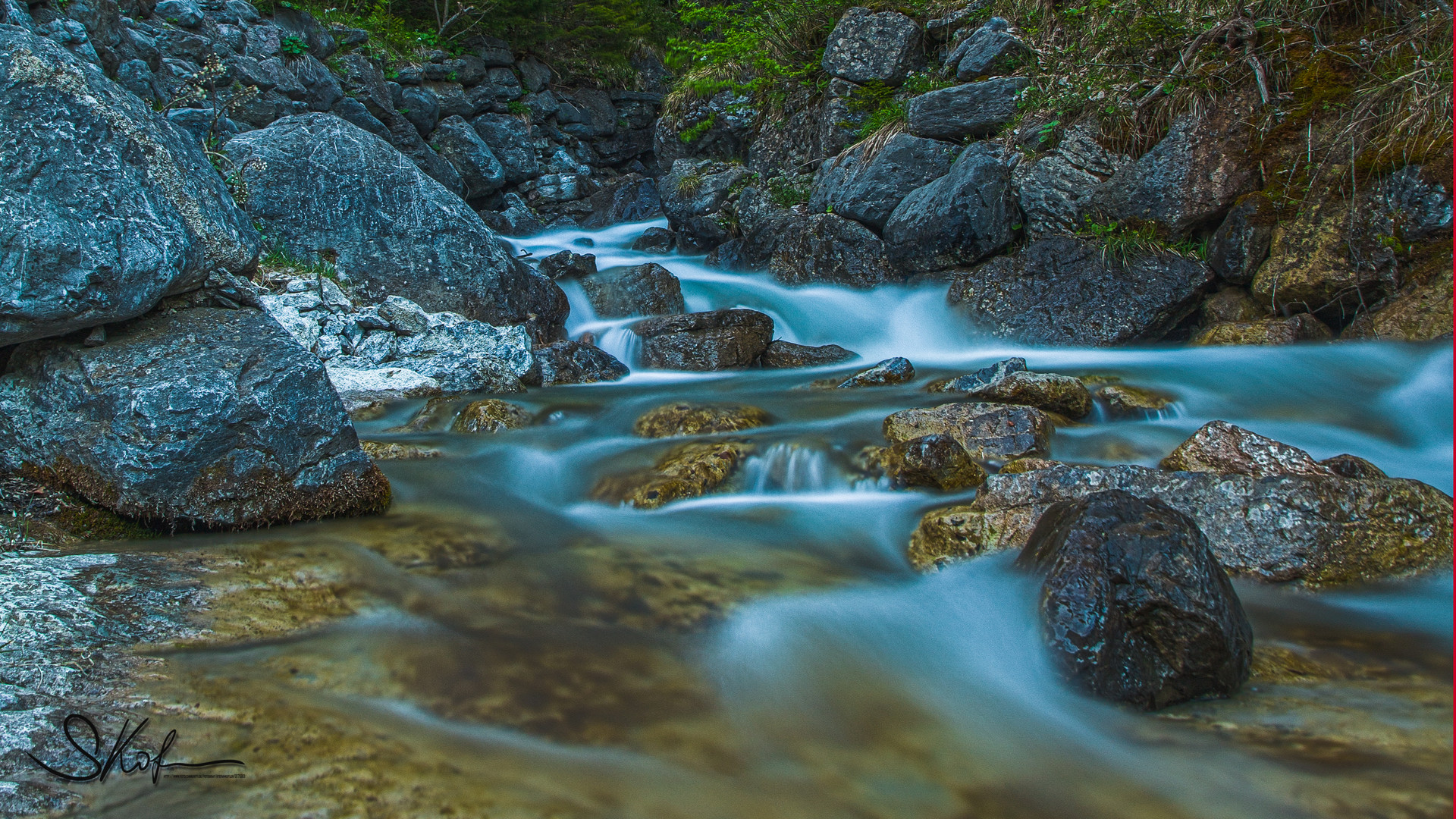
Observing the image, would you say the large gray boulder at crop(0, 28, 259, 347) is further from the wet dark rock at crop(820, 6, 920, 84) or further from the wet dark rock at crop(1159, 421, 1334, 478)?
the wet dark rock at crop(820, 6, 920, 84)

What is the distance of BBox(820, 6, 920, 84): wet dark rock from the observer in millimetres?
12266

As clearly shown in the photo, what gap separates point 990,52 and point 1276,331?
18.6ft

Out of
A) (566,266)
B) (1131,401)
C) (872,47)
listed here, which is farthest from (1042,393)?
(872,47)

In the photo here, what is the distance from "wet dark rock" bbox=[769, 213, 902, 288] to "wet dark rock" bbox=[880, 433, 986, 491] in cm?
604

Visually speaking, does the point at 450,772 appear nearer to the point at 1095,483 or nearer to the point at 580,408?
the point at 1095,483

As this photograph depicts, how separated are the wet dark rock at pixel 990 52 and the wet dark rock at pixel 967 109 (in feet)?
1.83

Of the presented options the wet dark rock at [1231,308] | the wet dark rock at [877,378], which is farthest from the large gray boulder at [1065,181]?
the wet dark rock at [877,378]

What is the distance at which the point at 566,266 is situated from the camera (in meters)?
10.9

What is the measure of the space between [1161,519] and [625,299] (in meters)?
8.32

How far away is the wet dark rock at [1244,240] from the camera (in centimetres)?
759

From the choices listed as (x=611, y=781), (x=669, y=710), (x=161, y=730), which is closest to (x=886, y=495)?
(x=669, y=710)

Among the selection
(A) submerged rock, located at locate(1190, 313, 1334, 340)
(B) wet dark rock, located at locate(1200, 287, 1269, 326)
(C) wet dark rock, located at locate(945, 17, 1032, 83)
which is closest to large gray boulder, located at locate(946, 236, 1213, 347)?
(B) wet dark rock, located at locate(1200, 287, 1269, 326)

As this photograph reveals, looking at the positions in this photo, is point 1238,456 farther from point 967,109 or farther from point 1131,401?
point 967,109

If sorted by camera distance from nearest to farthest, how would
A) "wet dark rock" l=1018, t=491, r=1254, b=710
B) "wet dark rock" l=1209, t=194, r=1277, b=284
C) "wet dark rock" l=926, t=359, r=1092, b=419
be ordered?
"wet dark rock" l=1018, t=491, r=1254, b=710 < "wet dark rock" l=926, t=359, r=1092, b=419 < "wet dark rock" l=1209, t=194, r=1277, b=284
